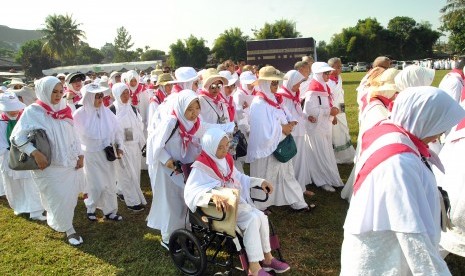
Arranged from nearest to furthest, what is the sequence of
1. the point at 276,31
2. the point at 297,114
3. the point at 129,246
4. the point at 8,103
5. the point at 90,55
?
the point at 129,246 → the point at 297,114 → the point at 8,103 → the point at 276,31 → the point at 90,55

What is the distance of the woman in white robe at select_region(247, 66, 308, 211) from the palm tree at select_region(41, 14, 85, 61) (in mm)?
69296

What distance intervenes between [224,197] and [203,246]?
678mm

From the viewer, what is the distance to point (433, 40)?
6369 centimetres

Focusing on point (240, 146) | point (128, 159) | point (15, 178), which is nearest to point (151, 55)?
point (15, 178)

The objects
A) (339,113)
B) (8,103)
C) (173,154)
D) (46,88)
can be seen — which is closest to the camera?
(173,154)

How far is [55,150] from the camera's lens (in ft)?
15.2

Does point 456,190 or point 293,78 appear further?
point 293,78

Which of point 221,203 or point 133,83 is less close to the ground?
point 133,83

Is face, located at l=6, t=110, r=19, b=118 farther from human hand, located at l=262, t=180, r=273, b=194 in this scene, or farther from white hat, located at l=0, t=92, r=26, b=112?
human hand, located at l=262, t=180, r=273, b=194

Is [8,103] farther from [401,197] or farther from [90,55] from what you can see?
[90,55]

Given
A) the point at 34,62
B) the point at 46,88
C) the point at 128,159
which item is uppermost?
the point at 34,62

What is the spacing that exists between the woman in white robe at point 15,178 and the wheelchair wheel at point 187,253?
3102 millimetres

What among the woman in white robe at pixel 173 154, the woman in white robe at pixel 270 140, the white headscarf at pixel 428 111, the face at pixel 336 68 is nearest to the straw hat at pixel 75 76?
the woman in white robe at pixel 173 154

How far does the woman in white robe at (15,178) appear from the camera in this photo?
19.7 feet
